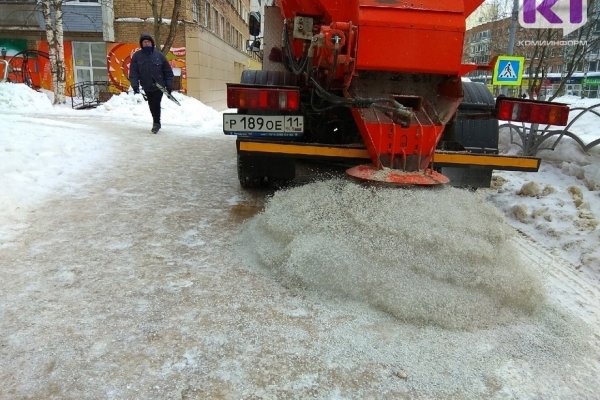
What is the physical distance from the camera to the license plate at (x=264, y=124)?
4145 millimetres

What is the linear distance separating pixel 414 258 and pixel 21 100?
15341 millimetres

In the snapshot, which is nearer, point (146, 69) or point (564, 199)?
point (564, 199)

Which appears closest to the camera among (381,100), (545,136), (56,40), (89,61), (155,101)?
(381,100)

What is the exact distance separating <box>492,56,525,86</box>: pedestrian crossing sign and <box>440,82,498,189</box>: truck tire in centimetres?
724

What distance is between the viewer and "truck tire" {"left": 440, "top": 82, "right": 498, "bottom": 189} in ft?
15.5

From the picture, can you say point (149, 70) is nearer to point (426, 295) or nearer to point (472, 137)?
point (472, 137)

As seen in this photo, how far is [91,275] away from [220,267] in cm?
87

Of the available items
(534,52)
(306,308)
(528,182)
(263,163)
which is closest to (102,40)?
(534,52)

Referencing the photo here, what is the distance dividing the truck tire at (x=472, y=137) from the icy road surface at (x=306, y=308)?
1032mm

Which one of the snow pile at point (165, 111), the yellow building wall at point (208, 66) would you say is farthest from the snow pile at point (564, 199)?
the yellow building wall at point (208, 66)

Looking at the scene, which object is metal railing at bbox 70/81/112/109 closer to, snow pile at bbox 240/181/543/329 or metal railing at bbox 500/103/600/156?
metal railing at bbox 500/103/600/156

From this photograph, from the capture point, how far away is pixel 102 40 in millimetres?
21781

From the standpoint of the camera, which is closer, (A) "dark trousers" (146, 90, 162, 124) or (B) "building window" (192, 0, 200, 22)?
(A) "dark trousers" (146, 90, 162, 124)

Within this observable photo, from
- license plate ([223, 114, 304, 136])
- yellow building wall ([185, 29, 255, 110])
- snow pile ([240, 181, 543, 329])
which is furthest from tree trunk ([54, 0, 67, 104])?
snow pile ([240, 181, 543, 329])
